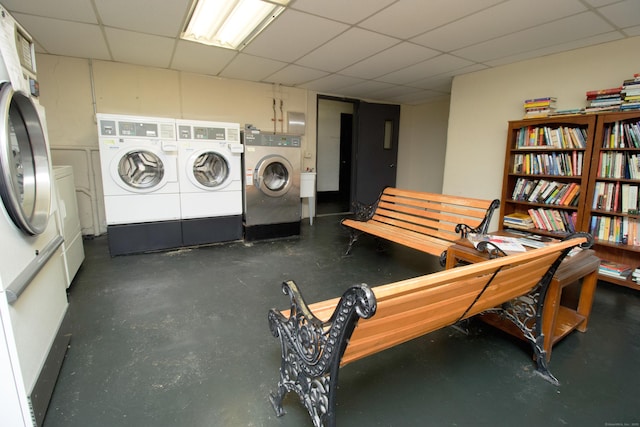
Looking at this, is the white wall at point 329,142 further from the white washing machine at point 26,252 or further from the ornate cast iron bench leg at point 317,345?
the ornate cast iron bench leg at point 317,345

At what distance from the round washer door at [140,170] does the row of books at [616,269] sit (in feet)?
14.4

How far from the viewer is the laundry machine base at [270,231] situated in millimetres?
3867

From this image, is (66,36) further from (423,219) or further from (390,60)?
(423,219)

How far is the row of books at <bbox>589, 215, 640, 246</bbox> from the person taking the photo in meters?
2.60

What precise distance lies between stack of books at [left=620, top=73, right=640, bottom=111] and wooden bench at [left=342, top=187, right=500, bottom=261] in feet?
4.50

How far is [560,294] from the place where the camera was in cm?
165

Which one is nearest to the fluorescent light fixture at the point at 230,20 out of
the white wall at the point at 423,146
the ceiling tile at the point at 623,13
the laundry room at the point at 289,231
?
the laundry room at the point at 289,231

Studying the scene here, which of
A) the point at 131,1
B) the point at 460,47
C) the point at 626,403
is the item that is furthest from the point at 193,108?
the point at 626,403

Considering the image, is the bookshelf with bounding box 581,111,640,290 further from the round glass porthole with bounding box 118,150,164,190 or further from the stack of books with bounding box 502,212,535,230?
the round glass porthole with bounding box 118,150,164,190

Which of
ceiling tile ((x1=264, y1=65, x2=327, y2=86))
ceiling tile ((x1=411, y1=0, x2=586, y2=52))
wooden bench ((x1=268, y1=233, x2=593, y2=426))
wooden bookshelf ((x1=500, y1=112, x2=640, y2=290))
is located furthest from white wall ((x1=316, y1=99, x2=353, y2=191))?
wooden bench ((x1=268, y1=233, x2=593, y2=426))

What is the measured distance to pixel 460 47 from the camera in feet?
9.61

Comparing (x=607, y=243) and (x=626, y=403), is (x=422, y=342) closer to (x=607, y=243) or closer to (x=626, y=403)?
(x=626, y=403)

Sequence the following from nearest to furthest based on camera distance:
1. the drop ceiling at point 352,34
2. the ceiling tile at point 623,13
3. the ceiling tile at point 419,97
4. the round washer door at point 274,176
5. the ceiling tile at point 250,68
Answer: the ceiling tile at point 623,13 → the drop ceiling at point 352,34 → the ceiling tile at point 250,68 → the round washer door at point 274,176 → the ceiling tile at point 419,97

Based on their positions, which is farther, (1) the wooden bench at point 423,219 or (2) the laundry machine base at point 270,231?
(2) the laundry machine base at point 270,231
